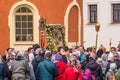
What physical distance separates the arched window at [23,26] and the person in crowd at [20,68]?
1891 cm

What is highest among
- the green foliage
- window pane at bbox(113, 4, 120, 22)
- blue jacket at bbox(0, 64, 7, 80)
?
window pane at bbox(113, 4, 120, 22)

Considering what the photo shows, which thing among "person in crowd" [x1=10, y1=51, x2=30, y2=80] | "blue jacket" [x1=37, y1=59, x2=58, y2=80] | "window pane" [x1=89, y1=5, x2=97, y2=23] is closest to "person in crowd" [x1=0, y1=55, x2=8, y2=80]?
"person in crowd" [x1=10, y1=51, x2=30, y2=80]

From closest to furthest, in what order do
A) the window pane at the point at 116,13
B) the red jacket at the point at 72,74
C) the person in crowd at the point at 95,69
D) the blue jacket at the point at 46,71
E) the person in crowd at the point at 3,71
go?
the person in crowd at the point at 3,71 < the red jacket at the point at 72,74 < the blue jacket at the point at 46,71 < the person in crowd at the point at 95,69 < the window pane at the point at 116,13

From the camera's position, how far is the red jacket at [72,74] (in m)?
22.5

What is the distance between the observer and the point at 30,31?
41.3 meters

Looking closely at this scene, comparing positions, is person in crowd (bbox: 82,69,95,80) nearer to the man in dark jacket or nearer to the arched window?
the man in dark jacket

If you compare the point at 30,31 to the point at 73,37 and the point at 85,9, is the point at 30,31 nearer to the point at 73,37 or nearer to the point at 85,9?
the point at 73,37

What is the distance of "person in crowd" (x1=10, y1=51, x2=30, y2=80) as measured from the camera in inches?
872

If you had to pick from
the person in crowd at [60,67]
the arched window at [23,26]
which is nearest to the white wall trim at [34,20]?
the arched window at [23,26]

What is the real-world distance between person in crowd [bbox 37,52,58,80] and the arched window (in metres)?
18.3

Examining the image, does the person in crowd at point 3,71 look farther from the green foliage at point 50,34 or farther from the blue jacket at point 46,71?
the green foliage at point 50,34

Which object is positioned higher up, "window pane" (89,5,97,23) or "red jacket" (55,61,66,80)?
"window pane" (89,5,97,23)

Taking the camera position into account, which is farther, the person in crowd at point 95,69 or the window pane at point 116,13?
the window pane at point 116,13

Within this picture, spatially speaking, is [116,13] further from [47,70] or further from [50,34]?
[47,70]
